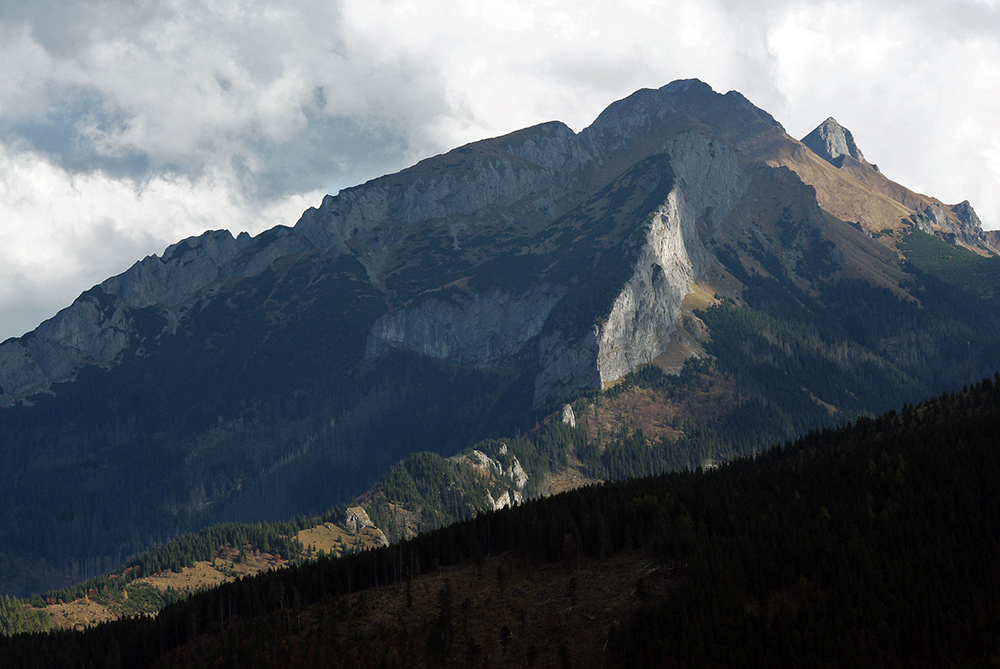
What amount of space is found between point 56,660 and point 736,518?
419 feet

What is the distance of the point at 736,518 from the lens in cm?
14850

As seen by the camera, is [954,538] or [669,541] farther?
[669,541]

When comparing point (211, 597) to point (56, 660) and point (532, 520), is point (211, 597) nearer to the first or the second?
point (56, 660)

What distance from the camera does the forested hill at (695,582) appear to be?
373 ft

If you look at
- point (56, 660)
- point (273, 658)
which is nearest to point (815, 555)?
point (273, 658)

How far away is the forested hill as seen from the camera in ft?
373

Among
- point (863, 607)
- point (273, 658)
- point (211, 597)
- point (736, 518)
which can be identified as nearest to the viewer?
point (863, 607)

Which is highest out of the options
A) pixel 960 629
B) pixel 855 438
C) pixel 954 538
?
pixel 855 438

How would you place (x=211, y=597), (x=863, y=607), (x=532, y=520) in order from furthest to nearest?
(x=211, y=597) < (x=532, y=520) < (x=863, y=607)

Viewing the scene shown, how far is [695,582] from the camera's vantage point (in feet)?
424

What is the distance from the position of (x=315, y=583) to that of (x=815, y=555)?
86436mm

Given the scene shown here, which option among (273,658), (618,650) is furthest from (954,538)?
(273,658)

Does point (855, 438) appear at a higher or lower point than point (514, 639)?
higher

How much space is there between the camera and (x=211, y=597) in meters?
179
